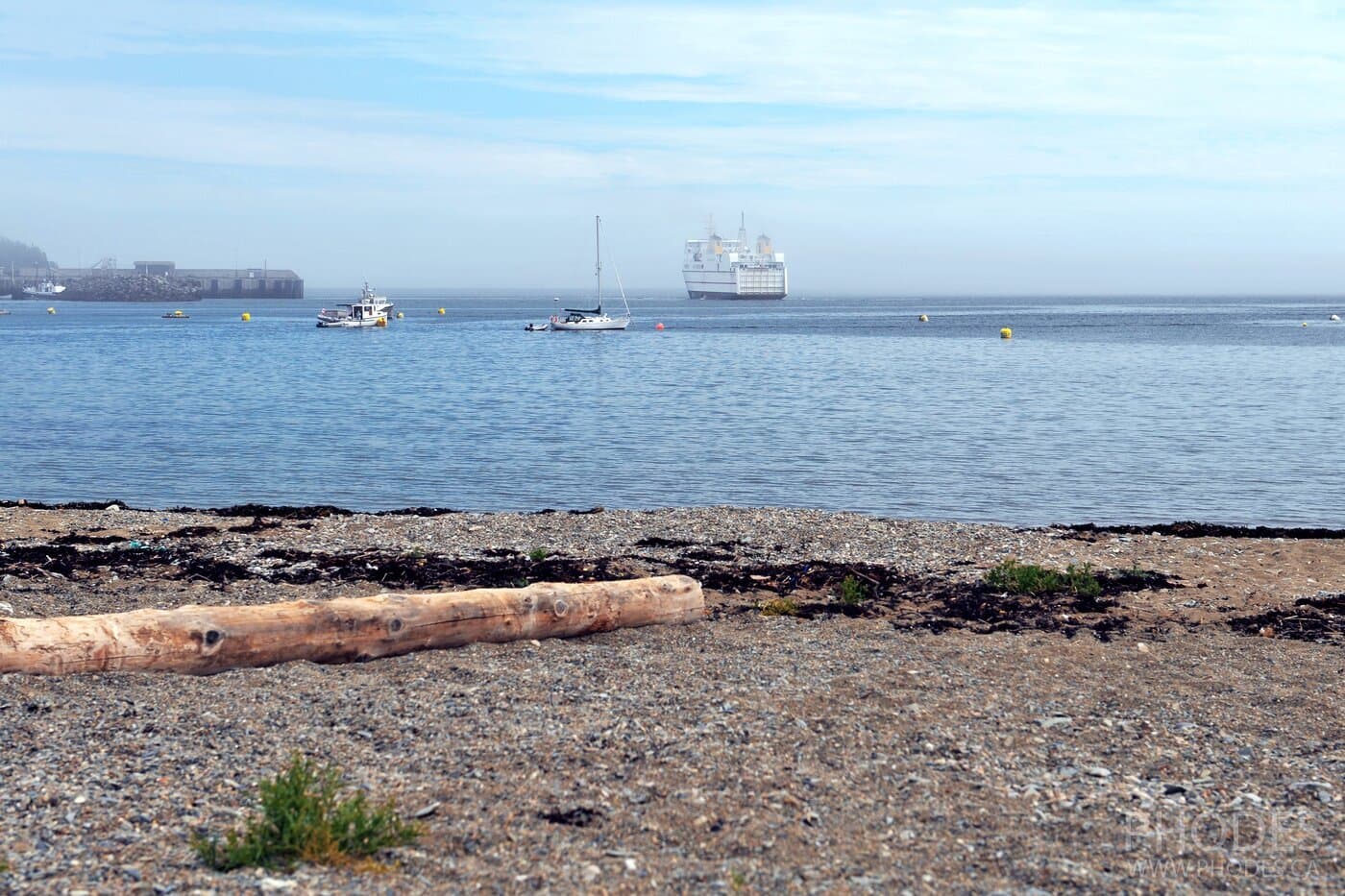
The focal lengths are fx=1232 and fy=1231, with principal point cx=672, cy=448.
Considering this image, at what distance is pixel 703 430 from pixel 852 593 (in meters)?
25.8

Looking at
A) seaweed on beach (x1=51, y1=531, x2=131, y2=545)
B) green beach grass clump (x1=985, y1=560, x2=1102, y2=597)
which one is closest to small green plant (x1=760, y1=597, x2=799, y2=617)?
green beach grass clump (x1=985, y1=560, x2=1102, y2=597)

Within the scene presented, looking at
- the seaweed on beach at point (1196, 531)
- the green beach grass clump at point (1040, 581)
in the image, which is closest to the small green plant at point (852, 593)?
the green beach grass clump at point (1040, 581)

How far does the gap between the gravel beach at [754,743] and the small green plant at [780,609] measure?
0.09m

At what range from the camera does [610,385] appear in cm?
5972

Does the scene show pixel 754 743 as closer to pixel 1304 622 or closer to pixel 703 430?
pixel 1304 622

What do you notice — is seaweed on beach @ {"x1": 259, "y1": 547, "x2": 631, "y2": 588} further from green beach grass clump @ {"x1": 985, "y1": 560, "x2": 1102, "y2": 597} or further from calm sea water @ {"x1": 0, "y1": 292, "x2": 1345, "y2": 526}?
calm sea water @ {"x1": 0, "y1": 292, "x2": 1345, "y2": 526}

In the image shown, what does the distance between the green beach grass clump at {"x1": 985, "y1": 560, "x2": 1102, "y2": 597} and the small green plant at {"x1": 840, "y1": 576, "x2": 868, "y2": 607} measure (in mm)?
1568

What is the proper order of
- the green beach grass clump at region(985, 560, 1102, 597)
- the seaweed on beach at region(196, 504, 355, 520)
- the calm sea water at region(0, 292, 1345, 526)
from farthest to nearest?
the calm sea water at region(0, 292, 1345, 526) < the seaweed on beach at region(196, 504, 355, 520) < the green beach grass clump at region(985, 560, 1102, 597)

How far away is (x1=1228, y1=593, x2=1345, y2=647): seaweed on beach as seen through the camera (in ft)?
38.8

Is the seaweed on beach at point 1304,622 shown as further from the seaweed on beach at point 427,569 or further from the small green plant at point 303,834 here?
the small green plant at point 303,834

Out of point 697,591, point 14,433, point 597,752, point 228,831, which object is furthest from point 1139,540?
point 14,433

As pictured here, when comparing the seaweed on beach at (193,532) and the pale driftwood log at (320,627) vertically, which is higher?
the pale driftwood log at (320,627)

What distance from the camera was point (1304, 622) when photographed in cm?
1231

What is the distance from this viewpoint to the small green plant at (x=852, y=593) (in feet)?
43.0
